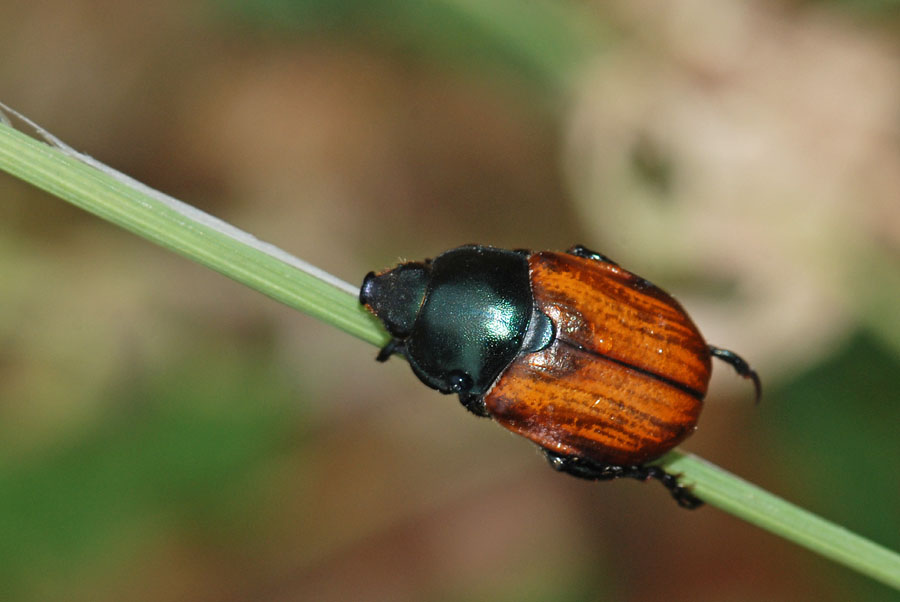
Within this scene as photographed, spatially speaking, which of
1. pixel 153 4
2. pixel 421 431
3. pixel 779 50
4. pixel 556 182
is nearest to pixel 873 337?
pixel 779 50

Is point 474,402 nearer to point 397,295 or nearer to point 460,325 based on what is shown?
point 460,325

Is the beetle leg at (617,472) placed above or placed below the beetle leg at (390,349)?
below

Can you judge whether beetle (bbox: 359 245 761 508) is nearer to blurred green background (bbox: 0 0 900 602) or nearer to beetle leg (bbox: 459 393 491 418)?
beetle leg (bbox: 459 393 491 418)

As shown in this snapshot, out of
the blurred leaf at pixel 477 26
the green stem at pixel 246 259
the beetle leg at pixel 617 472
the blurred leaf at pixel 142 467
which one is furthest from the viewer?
the blurred leaf at pixel 477 26

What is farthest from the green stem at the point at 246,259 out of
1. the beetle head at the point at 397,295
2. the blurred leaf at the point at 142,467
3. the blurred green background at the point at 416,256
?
the blurred leaf at the point at 142,467

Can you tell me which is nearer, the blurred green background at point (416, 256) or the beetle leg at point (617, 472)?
the beetle leg at point (617, 472)

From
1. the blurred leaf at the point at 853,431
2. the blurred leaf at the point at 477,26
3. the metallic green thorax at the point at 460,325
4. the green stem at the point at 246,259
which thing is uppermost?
the blurred leaf at the point at 477,26

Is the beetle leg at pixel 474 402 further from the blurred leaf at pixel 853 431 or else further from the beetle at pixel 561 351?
the blurred leaf at pixel 853 431

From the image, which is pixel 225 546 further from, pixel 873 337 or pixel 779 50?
pixel 779 50
